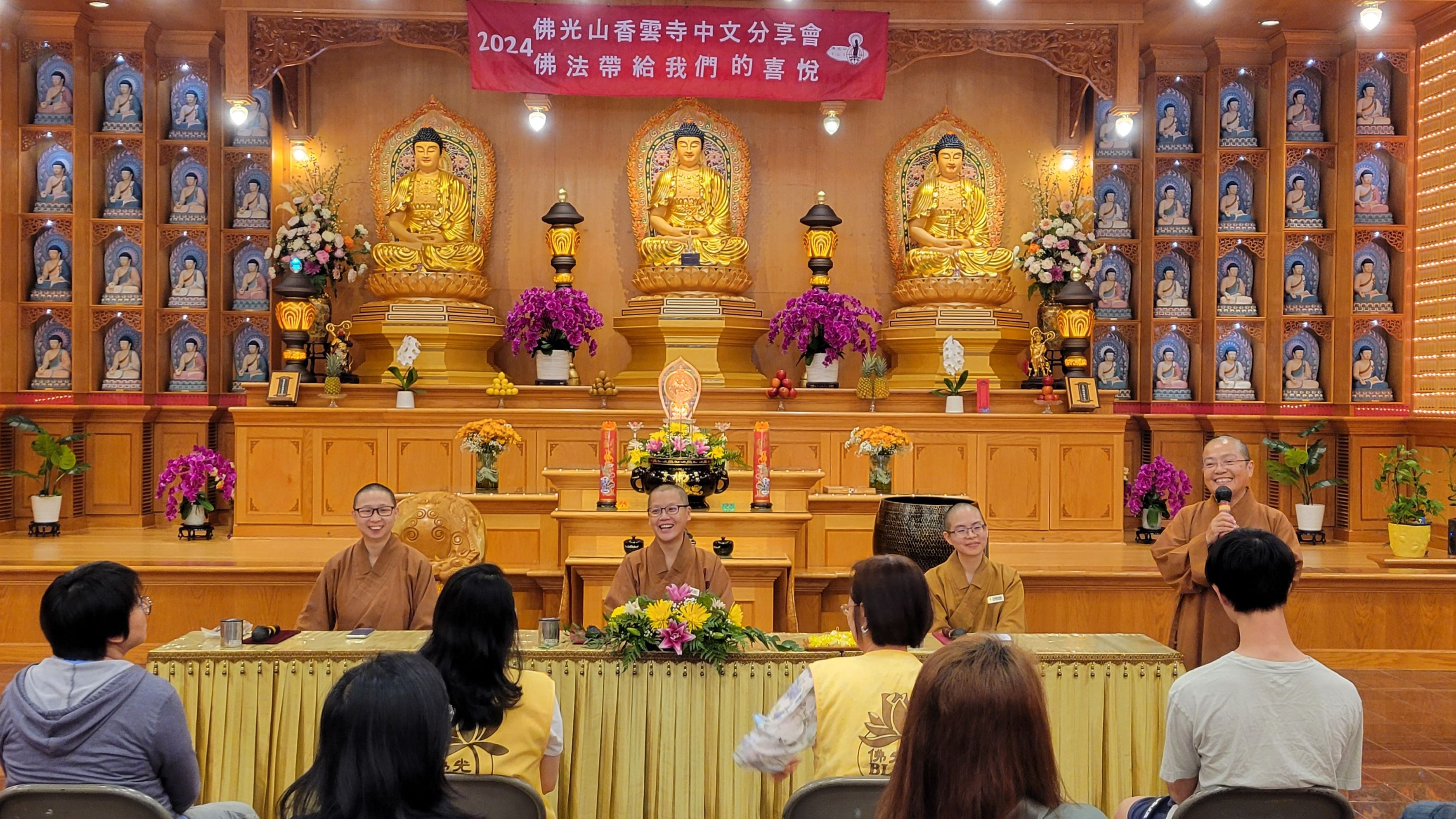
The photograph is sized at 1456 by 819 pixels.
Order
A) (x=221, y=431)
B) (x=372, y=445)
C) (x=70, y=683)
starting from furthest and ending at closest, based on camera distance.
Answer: (x=221, y=431) → (x=372, y=445) → (x=70, y=683)

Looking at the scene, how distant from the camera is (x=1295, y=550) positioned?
3373 mm

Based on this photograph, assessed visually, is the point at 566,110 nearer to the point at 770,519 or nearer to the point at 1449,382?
the point at 770,519

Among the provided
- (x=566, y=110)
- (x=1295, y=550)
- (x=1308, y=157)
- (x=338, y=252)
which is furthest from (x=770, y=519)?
(x=1308, y=157)

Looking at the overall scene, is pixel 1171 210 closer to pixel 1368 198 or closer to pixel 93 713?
pixel 1368 198

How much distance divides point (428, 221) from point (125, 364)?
224 centimetres

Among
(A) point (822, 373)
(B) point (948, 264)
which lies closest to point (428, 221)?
(A) point (822, 373)

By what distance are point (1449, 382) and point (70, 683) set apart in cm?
736

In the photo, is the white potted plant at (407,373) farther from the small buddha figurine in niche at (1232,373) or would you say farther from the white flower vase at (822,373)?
the small buddha figurine in niche at (1232,373)

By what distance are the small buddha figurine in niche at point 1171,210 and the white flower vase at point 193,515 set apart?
519cm

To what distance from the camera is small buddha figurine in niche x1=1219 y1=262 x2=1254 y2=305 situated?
7.73 m

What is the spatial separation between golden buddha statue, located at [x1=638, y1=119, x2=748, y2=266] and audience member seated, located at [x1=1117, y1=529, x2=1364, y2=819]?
19.7 feet

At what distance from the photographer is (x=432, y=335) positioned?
7.54 meters

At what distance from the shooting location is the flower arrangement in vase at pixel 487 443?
5.81m

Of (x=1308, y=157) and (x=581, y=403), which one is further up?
(x=1308, y=157)
